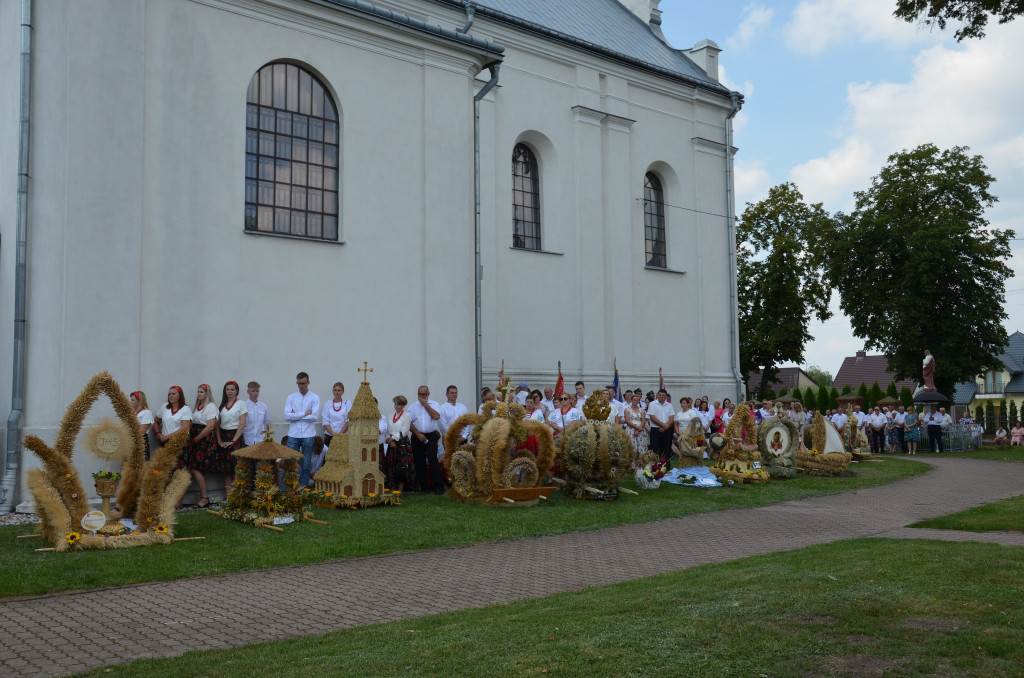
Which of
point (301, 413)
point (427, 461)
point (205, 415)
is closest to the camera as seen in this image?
point (205, 415)

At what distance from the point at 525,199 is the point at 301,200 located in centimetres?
761

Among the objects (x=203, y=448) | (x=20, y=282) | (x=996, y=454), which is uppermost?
(x=20, y=282)

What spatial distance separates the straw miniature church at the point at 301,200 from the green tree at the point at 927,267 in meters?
20.9

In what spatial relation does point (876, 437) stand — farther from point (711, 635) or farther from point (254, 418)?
point (711, 635)

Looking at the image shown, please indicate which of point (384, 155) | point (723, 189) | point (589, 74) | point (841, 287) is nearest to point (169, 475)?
point (384, 155)

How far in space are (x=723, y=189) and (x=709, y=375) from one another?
5.81 metres

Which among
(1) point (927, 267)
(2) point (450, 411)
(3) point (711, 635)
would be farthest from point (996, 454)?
(3) point (711, 635)

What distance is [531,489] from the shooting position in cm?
1336

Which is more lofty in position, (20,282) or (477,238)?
(477,238)

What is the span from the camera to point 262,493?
445 inches

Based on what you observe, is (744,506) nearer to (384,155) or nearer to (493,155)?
(384,155)

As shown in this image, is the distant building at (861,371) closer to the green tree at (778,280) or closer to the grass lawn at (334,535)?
the green tree at (778,280)

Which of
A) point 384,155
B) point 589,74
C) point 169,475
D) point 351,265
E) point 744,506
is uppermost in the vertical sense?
point 589,74

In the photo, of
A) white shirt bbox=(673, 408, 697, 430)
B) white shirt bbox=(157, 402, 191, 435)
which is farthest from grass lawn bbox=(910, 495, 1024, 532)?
white shirt bbox=(157, 402, 191, 435)
